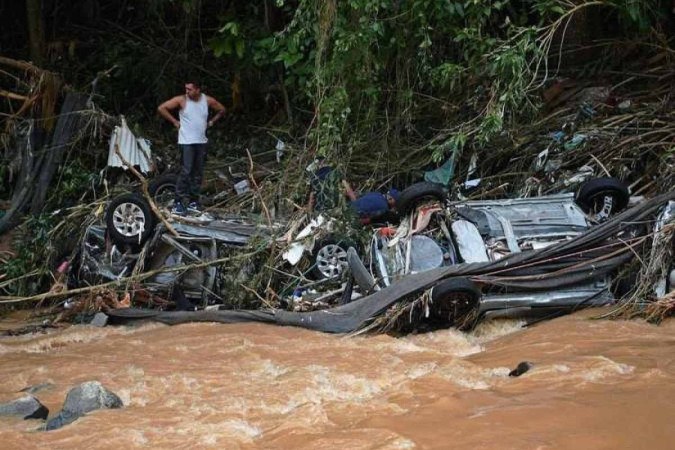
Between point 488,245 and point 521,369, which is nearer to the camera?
point 521,369

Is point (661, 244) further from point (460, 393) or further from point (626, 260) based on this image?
point (460, 393)

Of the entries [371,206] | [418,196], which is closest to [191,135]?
[371,206]

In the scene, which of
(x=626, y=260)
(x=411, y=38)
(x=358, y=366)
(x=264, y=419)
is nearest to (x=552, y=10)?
(x=411, y=38)

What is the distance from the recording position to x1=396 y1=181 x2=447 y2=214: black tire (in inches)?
332

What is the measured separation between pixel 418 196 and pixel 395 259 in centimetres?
83

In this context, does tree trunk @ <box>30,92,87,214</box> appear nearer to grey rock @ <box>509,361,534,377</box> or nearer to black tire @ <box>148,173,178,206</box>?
black tire @ <box>148,173,178,206</box>

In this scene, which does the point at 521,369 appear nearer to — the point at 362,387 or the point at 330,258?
the point at 362,387

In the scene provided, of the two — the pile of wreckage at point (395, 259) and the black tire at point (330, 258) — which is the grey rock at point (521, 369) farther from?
the black tire at point (330, 258)

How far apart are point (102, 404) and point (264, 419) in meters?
1.20

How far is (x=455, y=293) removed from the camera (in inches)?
286

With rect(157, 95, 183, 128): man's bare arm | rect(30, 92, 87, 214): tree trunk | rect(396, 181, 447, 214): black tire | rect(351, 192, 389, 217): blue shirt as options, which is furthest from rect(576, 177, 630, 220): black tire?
rect(30, 92, 87, 214): tree trunk

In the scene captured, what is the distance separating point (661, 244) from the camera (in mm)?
7250

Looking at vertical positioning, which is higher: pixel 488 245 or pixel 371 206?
pixel 371 206

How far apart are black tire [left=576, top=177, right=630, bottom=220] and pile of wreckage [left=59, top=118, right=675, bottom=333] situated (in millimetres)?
12
